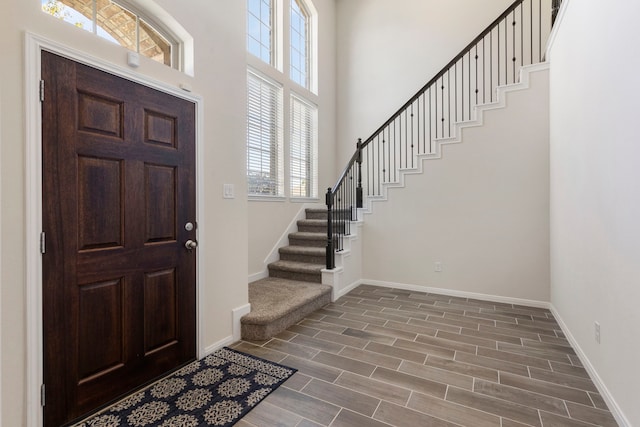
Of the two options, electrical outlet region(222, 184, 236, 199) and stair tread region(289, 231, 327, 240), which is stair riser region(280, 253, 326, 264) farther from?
electrical outlet region(222, 184, 236, 199)

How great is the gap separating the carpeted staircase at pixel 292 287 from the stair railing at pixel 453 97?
1.30 feet

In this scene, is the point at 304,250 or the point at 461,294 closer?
→ the point at 461,294

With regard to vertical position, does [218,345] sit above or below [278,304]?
below

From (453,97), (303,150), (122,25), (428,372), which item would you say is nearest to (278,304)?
(428,372)

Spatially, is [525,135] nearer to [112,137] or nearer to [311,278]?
[311,278]

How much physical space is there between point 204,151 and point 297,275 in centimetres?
225

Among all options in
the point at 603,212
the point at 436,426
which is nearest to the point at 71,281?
the point at 436,426

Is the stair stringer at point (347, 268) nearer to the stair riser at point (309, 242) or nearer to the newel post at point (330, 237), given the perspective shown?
the newel post at point (330, 237)

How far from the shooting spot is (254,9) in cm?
434

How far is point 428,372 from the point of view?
2.17 metres

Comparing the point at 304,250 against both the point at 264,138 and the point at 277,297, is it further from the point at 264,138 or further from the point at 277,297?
the point at 264,138

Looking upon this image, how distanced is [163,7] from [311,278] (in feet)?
10.3

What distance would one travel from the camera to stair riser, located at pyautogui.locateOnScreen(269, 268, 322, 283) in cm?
390

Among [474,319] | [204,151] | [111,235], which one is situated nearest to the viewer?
[111,235]
